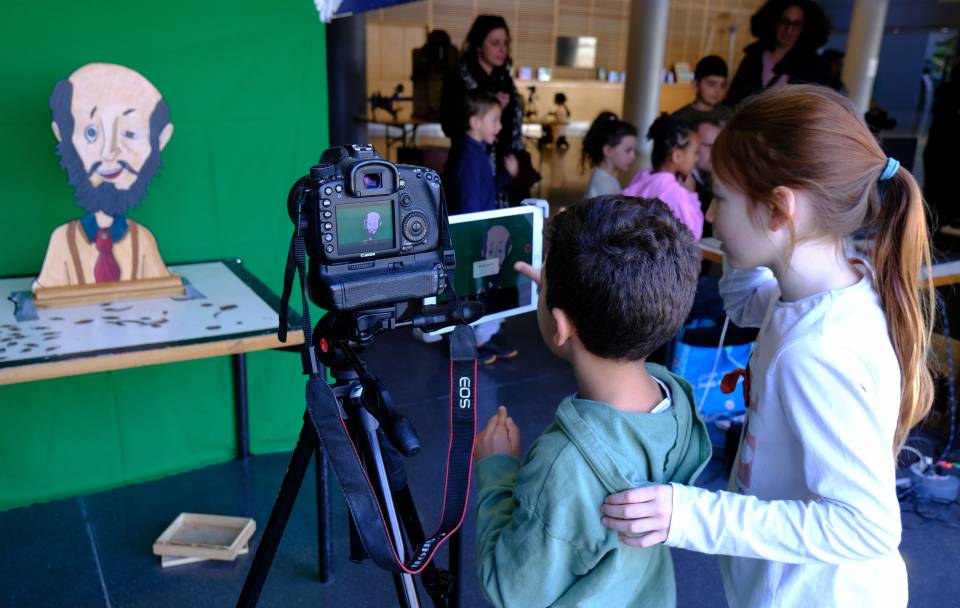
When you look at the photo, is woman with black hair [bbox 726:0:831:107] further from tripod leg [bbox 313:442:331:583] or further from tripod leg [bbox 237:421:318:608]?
tripod leg [bbox 237:421:318:608]

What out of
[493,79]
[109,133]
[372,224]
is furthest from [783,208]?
[493,79]

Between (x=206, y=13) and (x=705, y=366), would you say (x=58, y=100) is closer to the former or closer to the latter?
(x=206, y=13)

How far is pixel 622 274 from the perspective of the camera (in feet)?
2.73

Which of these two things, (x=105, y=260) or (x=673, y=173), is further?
(x=673, y=173)

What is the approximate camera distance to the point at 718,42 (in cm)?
1329

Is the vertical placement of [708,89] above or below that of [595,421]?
above

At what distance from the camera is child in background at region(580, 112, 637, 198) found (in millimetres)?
3303

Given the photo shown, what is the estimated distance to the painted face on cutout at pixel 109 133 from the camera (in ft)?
5.61

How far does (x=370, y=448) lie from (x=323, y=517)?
69 cm

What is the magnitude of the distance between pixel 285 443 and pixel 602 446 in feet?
6.08

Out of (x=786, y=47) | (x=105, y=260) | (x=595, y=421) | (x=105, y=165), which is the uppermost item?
(x=786, y=47)

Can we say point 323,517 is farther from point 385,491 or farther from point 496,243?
point 496,243

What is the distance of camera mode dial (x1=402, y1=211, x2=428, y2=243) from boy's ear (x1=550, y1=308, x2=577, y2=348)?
26 centimetres

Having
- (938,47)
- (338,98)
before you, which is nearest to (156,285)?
(338,98)
